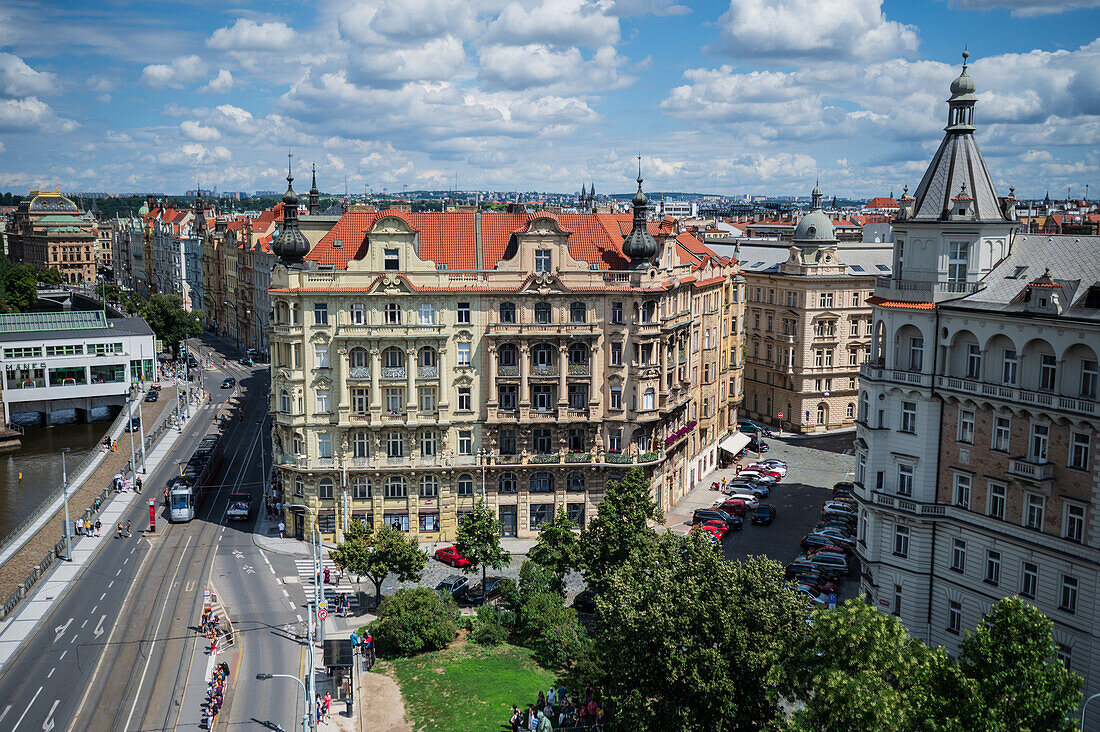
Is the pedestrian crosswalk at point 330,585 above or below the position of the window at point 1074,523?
below

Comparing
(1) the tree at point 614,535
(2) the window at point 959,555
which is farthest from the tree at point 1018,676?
(1) the tree at point 614,535

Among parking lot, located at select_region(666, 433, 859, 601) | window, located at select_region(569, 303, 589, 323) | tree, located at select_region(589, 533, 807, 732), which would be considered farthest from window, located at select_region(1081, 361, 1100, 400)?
window, located at select_region(569, 303, 589, 323)

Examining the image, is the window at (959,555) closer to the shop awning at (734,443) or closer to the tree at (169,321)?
the shop awning at (734,443)

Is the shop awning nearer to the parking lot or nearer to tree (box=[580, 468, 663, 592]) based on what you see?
the parking lot

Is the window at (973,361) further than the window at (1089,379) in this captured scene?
Yes

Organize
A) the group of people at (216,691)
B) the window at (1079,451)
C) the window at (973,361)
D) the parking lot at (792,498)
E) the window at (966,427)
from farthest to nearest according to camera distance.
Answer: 1. the parking lot at (792,498)
2. the window at (966,427)
3. the window at (973,361)
4. the group of people at (216,691)
5. the window at (1079,451)

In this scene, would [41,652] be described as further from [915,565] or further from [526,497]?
[915,565]

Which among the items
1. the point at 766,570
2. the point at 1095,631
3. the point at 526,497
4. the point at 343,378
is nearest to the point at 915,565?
the point at 1095,631
